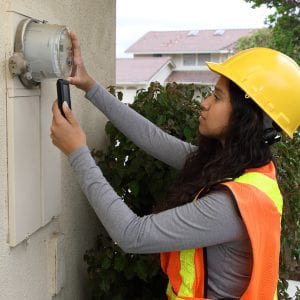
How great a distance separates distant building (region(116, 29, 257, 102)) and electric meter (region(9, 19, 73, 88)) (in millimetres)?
24591

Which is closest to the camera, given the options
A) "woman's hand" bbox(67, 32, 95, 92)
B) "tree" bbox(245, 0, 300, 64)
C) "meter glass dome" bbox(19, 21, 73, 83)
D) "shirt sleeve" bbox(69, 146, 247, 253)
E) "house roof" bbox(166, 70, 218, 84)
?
"shirt sleeve" bbox(69, 146, 247, 253)

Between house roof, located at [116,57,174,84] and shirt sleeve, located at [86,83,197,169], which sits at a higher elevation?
house roof, located at [116,57,174,84]

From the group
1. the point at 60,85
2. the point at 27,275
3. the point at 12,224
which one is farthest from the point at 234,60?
the point at 27,275

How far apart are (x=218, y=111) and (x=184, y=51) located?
2919 cm

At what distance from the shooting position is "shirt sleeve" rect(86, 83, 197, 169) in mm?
1884

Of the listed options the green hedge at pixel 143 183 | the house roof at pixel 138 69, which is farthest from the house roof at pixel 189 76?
the green hedge at pixel 143 183

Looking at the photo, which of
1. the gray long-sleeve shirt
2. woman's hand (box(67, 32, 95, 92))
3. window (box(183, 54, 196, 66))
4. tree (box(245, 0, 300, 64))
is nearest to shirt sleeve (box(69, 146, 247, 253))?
the gray long-sleeve shirt

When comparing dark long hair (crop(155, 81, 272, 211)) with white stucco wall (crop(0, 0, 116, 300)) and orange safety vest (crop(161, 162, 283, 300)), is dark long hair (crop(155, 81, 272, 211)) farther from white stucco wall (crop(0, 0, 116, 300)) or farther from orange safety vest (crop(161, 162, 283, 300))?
white stucco wall (crop(0, 0, 116, 300))

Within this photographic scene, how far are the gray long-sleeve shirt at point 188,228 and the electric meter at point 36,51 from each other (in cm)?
29

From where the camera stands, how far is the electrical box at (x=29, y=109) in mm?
1369

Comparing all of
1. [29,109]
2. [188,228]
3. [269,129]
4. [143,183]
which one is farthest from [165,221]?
[143,183]

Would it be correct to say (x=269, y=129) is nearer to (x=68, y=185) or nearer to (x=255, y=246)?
(x=255, y=246)

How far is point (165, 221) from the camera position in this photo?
4.31 feet

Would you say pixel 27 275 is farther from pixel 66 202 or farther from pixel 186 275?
pixel 186 275
